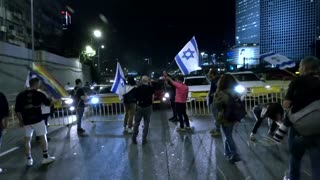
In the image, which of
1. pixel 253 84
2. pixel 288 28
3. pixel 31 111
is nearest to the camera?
pixel 31 111

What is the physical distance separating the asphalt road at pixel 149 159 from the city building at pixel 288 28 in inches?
3809

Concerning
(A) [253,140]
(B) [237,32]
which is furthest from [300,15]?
(A) [253,140]

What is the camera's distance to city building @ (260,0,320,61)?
10019 centimetres

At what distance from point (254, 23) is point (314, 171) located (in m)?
110

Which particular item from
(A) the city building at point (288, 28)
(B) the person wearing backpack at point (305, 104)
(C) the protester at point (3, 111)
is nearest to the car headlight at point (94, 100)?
(C) the protester at point (3, 111)

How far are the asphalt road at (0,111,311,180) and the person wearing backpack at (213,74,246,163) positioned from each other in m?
0.53

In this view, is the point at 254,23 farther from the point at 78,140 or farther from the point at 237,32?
the point at 78,140

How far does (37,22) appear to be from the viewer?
46688 mm

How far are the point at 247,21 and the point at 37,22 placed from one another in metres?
79.9

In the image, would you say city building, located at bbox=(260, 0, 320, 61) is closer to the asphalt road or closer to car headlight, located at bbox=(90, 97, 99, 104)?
car headlight, located at bbox=(90, 97, 99, 104)

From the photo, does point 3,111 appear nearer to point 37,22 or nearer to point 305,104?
point 305,104

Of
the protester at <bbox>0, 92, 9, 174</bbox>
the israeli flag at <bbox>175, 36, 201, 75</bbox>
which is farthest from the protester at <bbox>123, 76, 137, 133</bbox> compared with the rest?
the protester at <bbox>0, 92, 9, 174</bbox>

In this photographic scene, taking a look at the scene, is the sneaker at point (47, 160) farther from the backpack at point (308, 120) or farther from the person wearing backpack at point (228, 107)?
the backpack at point (308, 120)

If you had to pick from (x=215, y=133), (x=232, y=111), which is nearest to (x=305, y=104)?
(x=232, y=111)
